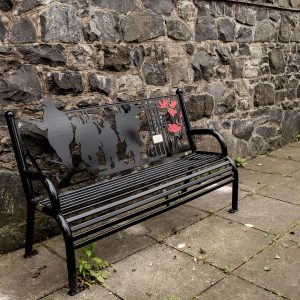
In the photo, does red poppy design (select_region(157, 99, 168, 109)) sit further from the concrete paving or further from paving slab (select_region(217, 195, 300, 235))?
paving slab (select_region(217, 195, 300, 235))

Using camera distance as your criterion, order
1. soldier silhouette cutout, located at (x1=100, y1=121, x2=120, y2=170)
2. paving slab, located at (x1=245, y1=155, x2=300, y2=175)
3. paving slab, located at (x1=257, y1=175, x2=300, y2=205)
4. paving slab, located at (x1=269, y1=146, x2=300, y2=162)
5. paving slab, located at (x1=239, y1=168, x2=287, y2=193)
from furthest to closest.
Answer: paving slab, located at (x1=269, y1=146, x2=300, y2=162) < paving slab, located at (x1=245, y1=155, x2=300, y2=175) < paving slab, located at (x1=239, y1=168, x2=287, y2=193) < paving slab, located at (x1=257, y1=175, x2=300, y2=205) < soldier silhouette cutout, located at (x1=100, y1=121, x2=120, y2=170)

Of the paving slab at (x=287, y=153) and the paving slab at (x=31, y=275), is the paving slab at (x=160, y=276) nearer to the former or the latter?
the paving slab at (x=31, y=275)

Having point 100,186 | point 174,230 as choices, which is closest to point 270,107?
point 174,230

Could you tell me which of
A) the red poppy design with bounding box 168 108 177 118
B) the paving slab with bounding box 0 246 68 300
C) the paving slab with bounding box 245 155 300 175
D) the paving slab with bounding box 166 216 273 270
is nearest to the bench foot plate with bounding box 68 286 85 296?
the paving slab with bounding box 0 246 68 300

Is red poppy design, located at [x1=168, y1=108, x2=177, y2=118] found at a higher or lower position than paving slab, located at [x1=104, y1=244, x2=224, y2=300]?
higher

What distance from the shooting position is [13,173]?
278 cm

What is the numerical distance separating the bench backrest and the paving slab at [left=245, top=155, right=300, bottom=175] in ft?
5.14

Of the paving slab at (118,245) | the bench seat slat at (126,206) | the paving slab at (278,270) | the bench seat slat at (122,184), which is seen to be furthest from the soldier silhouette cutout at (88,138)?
the paving slab at (278,270)

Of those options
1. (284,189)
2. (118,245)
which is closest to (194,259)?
(118,245)

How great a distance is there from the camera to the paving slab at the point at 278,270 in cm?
228

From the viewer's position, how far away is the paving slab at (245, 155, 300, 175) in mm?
4520

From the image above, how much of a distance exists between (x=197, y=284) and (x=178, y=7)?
2.60 metres

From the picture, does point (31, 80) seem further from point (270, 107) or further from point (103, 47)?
point (270, 107)

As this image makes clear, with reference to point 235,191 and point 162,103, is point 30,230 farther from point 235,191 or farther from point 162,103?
point 235,191
